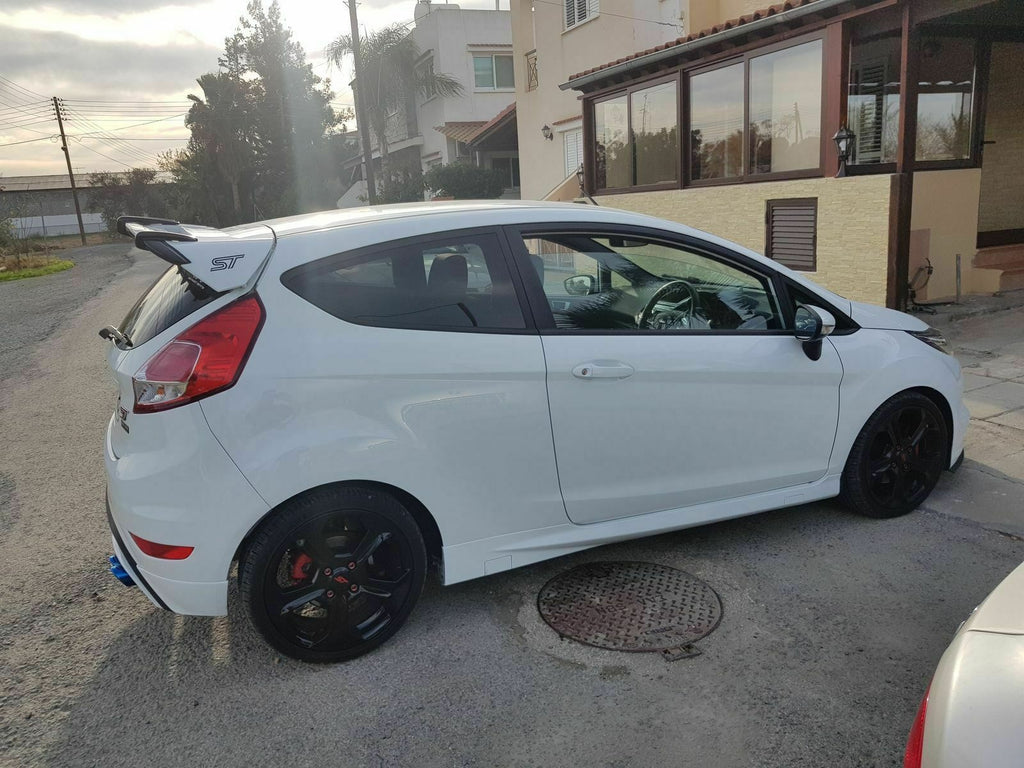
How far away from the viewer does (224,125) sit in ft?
138

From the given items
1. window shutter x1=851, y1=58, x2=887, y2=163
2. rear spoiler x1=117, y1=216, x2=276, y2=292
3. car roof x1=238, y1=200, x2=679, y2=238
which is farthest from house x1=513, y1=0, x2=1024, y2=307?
rear spoiler x1=117, y1=216, x2=276, y2=292

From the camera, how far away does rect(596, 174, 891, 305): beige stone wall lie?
Result: 8.56 meters

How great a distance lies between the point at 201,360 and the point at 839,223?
323 inches

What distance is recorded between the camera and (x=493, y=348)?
2.98 metres

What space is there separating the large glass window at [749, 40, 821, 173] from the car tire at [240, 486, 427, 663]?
8.43 metres

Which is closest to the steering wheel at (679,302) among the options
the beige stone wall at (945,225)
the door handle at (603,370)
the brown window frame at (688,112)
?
the door handle at (603,370)

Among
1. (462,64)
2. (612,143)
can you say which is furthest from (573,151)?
(462,64)

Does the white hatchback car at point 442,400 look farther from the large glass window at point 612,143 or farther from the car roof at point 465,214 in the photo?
the large glass window at point 612,143

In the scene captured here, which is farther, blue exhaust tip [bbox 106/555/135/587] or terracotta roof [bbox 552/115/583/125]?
terracotta roof [bbox 552/115/583/125]

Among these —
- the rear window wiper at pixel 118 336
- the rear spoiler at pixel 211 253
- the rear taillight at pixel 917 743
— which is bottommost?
the rear taillight at pixel 917 743

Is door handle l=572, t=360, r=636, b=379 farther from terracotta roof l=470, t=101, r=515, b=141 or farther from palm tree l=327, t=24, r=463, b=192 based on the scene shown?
palm tree l=327, t=24, r=463, b=192

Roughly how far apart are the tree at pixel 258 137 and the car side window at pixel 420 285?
135ft

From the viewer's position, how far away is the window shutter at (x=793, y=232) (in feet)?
31.2

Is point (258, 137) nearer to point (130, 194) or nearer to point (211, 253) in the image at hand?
point (130, 194)
